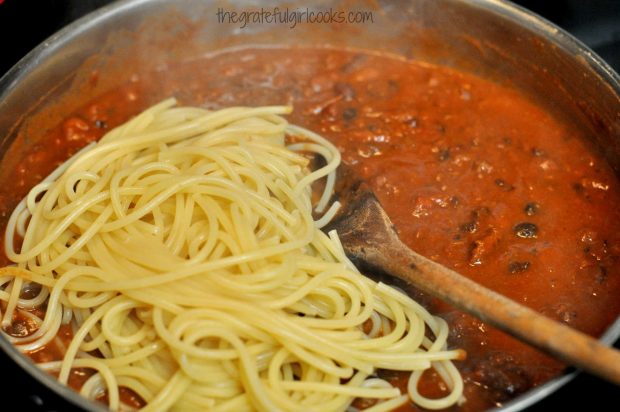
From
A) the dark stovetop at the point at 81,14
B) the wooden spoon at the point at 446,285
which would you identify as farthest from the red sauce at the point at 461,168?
the dark stovetop at the point at 81,14

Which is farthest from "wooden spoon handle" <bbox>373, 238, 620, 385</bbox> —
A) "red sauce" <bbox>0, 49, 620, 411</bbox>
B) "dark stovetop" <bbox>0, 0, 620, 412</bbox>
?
"dark stovetop" <bbox>0, 0, 620, 412</bbox>

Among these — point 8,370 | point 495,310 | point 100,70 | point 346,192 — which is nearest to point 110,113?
point 100,70

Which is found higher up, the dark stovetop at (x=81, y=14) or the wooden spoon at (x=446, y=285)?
the dark stovetop at (x=81, y=14)

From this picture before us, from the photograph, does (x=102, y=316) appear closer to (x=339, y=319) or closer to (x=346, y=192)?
(x=339, y=319)

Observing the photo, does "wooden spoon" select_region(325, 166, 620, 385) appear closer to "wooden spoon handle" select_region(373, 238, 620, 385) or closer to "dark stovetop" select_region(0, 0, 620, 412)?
"wooden spoon handle" select_region(373, 238, 620, 385)

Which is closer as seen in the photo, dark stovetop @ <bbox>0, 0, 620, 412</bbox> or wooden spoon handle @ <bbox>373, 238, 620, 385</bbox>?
wooden spoon handle @ <bbox>373, 238, 620, 385</bbox>

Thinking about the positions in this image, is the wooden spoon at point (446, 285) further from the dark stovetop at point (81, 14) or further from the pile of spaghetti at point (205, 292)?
the dark stovetop at point (81, 14)
